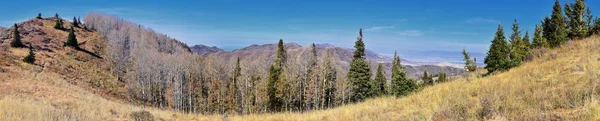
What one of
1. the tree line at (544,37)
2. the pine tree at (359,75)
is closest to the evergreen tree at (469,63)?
the tree line at (544,37)

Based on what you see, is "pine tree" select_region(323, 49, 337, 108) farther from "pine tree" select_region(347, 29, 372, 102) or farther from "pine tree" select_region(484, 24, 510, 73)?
"pine tree" select_region(484, 24, 510, 73)

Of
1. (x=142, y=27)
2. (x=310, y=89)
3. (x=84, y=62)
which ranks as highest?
(x=142, y=27)

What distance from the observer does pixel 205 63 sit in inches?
3708

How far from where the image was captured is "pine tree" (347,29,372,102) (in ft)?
184

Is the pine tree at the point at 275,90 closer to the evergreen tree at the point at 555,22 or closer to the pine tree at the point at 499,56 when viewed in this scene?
the pine tree at the point at 499,56

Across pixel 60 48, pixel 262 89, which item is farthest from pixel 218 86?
pixel 60 48

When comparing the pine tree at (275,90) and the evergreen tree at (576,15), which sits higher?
the evergreen tree at (576,15)

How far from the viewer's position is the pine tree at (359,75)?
2206 inches

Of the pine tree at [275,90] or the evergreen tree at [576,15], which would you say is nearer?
the evergreen tree at [576,15]

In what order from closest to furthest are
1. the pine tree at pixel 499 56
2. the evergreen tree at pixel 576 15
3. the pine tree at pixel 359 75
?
the pine tree at pixel 499 56 < the evergreen tree at pixel 576 15 < the pine tree at pixel 359 75

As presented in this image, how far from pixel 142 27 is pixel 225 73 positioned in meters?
110

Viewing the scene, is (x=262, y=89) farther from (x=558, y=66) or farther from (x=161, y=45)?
(x=161, y=45)

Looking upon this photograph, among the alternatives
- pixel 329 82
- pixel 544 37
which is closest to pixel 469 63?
pixel 544 37

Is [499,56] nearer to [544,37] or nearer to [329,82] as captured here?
[544,37]
